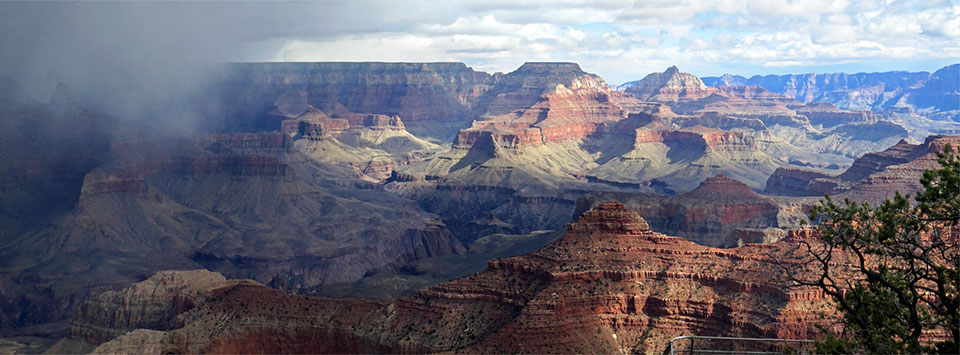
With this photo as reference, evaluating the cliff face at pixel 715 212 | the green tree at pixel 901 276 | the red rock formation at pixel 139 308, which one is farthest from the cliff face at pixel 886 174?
the red rock formation at pixel 139 308

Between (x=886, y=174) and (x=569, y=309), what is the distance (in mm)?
117094

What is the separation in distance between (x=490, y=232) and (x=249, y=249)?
176 ft

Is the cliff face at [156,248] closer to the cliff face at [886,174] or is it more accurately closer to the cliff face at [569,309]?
the cliff face at [569,309]

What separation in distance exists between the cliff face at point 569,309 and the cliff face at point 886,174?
84946 mm

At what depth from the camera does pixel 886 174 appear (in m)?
166

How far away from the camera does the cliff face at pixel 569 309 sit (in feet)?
235

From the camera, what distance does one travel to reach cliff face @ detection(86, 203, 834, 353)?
71.5m

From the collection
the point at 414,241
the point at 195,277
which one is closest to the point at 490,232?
the point at 414,241

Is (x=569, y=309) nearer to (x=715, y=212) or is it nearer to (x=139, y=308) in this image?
(x=139, y=308)

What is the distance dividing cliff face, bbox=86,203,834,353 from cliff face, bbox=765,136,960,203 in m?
84.9

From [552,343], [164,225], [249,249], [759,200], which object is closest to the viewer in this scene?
[552,343]

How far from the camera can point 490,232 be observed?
196875 mm

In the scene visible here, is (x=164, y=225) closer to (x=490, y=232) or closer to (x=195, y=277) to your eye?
(x=490, y=232)

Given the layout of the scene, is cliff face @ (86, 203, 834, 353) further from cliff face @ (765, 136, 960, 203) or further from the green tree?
cliff face @ (765, 136, 960, 203)
